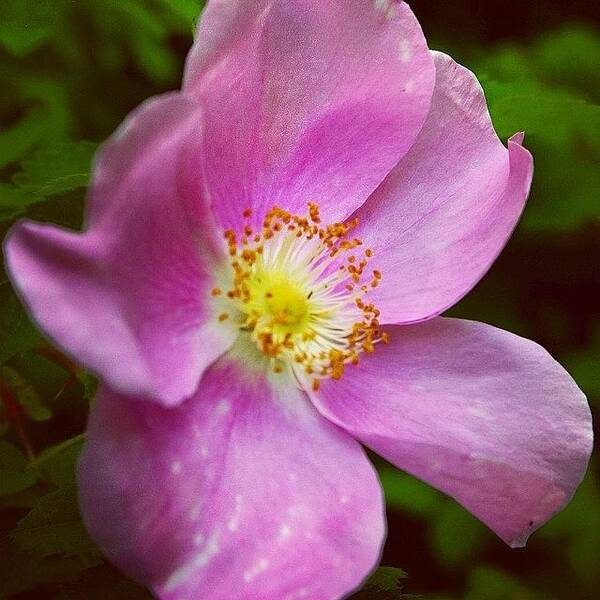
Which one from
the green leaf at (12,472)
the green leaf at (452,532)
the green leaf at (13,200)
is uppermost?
the green leaf at (13,200)

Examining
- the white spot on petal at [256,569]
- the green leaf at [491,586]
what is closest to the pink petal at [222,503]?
the white spot on petal at [256,569]

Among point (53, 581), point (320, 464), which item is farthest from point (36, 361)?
point (320, 464)

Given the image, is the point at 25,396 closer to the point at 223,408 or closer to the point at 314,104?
the point at 223,408

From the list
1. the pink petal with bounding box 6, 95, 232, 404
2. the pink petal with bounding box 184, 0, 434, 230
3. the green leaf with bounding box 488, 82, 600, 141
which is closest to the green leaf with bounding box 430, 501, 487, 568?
the green leaf with bounding box 488, 82, 600, 141

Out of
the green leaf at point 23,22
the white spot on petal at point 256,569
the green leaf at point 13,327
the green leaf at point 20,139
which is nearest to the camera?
the white spot on petal at point 256,569

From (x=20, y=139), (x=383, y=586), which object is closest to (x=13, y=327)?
(x=383, y=586)

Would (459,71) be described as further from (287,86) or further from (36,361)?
(36,361)

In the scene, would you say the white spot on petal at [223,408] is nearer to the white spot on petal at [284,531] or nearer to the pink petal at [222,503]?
the pink petal at [222,503]

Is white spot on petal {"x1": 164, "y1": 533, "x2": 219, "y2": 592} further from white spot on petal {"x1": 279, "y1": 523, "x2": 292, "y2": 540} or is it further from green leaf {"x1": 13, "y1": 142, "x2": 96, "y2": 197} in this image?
green leaf {"x1": 13, "y1": 142, "x2": 96, "y2": 197}
